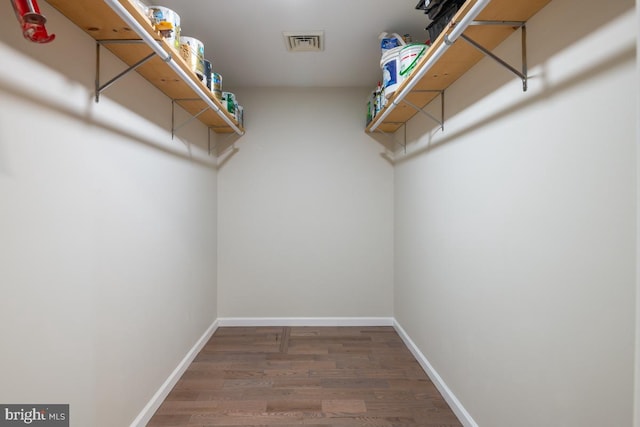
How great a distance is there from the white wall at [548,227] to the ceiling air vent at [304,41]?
101 centimetres

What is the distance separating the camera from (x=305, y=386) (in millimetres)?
2238

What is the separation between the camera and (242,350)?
280 centimetres

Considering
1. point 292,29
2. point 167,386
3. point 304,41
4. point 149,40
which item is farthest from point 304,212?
point 149,40

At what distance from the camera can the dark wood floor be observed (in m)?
1.91

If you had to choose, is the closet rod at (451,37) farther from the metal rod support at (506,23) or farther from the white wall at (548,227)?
the white wall at (548,227)

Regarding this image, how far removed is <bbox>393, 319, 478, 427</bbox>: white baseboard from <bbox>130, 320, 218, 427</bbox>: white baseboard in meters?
1.70

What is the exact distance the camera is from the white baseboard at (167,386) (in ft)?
5.90

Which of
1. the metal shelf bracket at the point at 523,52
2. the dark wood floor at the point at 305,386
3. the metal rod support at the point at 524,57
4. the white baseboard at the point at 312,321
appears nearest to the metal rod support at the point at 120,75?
the metal shelf bracket at the point at 523,52

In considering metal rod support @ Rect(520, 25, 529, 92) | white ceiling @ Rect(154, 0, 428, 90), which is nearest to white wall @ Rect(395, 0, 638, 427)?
metal rod support @ Rect(520, 25, 529, 92)

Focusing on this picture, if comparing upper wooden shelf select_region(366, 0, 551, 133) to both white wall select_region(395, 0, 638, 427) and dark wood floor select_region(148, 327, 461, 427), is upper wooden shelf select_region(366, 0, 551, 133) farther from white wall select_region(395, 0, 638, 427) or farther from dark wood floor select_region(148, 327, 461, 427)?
dark wood floor select_region(148, 327, 461, 427)

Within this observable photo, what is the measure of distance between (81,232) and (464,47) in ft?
5.86

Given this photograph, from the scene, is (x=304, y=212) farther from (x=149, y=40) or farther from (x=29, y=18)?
(x=29, y=18)

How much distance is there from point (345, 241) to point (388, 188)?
0.69m

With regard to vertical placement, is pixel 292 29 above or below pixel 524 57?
above
